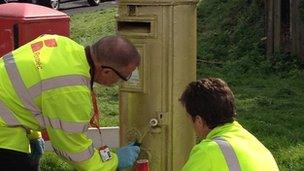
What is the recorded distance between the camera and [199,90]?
126 inches

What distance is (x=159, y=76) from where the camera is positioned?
4.14 meters

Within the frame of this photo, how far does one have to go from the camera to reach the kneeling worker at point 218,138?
2953mm

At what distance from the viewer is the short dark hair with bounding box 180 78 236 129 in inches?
124

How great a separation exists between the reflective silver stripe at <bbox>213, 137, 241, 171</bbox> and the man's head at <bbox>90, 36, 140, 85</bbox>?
2.18 feet

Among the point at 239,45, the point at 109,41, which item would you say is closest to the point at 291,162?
the point at 109,41

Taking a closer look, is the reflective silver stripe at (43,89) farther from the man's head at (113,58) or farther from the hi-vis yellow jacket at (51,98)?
the man's head at (113,58)

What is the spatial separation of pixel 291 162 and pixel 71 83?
320cm

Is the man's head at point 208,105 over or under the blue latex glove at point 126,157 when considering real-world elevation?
over

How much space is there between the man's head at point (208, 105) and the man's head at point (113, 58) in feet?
1.17

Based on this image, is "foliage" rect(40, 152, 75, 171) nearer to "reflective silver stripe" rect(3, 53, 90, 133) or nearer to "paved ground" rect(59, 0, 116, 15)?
"reflective silver stripe" rect(3, 53, 90, 133)

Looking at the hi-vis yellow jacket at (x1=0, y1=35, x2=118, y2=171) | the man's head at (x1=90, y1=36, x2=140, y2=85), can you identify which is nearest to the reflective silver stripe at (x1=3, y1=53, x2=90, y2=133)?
the hi-vis yellow jacket at (x1=0, y1=35, x2=118, y2=171)

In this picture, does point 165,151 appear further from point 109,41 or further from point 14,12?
point 14,12

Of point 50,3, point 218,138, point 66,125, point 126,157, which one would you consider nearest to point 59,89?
point 66,125

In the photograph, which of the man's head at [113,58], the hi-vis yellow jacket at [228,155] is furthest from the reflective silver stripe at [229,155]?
the man's head at [113,58]
